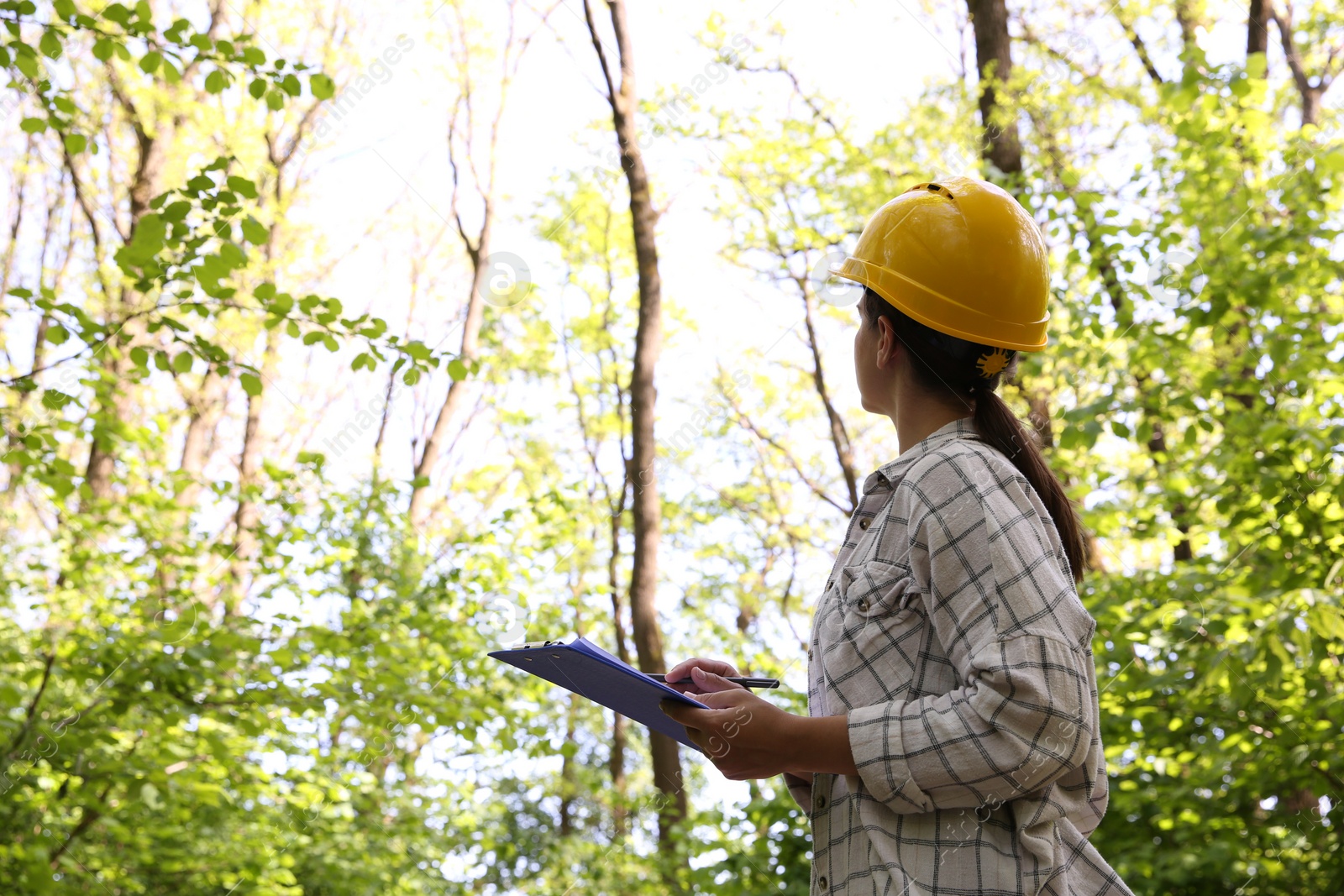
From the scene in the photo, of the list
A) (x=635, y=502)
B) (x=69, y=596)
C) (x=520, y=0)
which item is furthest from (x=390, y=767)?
(x=520, y=0)

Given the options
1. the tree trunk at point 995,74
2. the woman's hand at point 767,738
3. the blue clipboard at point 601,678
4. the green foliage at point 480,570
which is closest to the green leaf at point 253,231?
the green foliage at point 480,570

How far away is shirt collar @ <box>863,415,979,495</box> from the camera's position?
144 centimetres

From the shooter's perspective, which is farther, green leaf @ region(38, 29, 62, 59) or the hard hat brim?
green leaf @ region(38, 29, 62, 59)

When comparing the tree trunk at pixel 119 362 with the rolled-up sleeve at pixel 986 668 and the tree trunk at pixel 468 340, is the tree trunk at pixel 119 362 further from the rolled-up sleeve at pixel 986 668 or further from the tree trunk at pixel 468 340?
the tree trunk at pixel 468 340

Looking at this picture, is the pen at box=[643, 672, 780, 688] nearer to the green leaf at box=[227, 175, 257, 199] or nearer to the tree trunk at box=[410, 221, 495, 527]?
the green leaf at box=[227, 175, 257, 199]

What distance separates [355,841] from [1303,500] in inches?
253

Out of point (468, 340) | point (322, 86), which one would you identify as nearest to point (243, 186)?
point (322, 86)

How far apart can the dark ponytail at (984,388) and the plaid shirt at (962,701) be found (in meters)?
0.14

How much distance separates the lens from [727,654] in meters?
11.2

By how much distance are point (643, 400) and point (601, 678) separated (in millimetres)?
8329

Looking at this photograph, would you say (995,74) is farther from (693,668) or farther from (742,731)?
(742,731)

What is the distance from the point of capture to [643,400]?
31.6 feet

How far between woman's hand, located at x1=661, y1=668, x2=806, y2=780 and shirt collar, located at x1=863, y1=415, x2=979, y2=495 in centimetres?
37

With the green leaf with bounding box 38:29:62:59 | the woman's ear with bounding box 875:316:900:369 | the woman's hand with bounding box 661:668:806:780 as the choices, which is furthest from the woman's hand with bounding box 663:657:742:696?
the green leaf with bounding box 38:29:62:59
